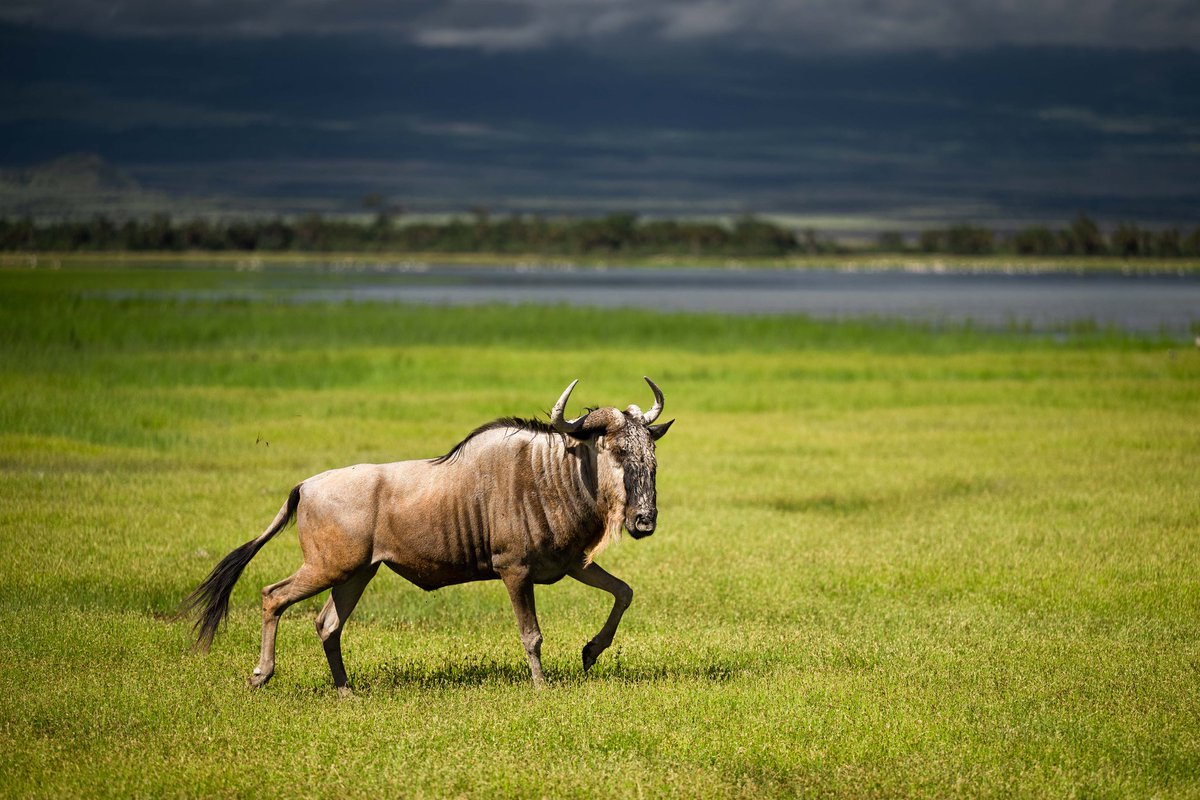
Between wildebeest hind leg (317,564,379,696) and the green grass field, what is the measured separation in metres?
0.25

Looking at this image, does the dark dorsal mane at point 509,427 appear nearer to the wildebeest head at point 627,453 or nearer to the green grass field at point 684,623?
the wildebeest head at point 627,453

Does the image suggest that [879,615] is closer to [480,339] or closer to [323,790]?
[323,790]

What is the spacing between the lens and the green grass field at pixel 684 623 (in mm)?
8461

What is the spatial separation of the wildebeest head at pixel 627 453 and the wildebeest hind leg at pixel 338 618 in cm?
184

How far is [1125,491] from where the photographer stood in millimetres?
20406

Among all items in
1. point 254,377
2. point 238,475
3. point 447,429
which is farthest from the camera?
point 254,377

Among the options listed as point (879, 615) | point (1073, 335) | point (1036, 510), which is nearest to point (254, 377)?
point (1036, 510)

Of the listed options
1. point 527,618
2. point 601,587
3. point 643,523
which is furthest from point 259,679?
point 643,523

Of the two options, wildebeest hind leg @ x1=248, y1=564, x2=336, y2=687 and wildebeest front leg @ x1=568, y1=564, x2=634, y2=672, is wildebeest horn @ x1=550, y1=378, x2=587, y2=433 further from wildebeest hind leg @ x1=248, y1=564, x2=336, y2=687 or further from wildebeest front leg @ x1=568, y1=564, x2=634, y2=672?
wildebeest hind leg @ x1=248, y1=564, x2=336, y2=687

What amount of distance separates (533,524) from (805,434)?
19.4 m

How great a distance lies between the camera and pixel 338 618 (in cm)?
1006

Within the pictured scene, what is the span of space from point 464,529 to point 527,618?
817mm

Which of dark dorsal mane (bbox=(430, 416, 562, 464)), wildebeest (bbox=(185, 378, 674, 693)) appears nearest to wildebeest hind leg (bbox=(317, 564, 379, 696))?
wildebeest (bbox=(185, 378, 674, 693))

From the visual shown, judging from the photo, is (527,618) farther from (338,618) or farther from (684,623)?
(684,623)
